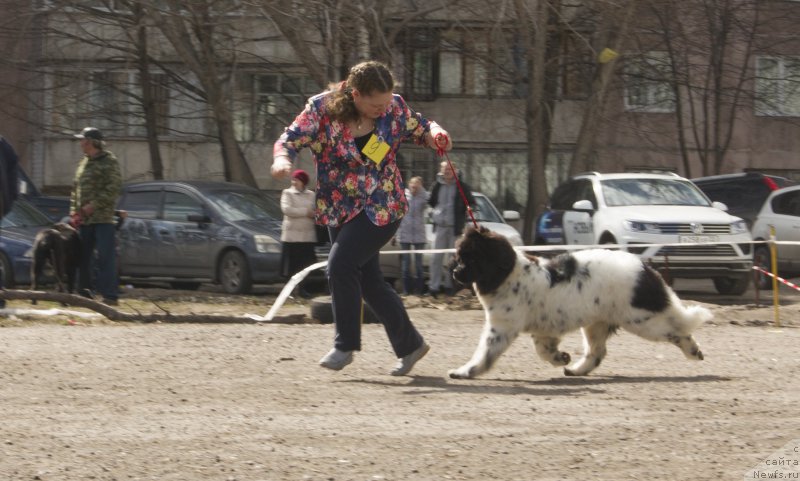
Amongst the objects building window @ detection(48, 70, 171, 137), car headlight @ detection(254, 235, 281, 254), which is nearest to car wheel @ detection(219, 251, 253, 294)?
car headlight @ detection(254, 235, 281, 254)

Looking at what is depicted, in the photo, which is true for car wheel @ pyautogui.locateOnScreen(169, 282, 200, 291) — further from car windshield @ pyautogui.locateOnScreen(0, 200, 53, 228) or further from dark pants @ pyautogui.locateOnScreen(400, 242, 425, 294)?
dark pants @ pyautogui.locateOnScreen(400, 242, 425, 294)

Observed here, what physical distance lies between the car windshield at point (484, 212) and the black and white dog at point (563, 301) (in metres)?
10.1

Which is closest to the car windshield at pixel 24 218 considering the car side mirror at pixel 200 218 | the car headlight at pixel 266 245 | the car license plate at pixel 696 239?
the car side mirror at pixel 200 218

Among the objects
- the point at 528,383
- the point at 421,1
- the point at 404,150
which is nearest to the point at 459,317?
the point at 528,383

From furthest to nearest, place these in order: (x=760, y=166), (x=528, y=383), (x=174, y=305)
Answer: (x=760, y=166), (x=174, y=305), (x=528, y=383)

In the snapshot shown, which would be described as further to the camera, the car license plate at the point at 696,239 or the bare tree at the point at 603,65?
the bare tree at the point at 603,65

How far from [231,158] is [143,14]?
2857 mm

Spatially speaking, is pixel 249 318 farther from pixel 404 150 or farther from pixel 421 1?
pixel 404 150

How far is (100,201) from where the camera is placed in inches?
577

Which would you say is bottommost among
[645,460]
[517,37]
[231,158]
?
[645,460]

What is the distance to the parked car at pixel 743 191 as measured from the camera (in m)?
21.0

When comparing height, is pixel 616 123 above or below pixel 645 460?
above

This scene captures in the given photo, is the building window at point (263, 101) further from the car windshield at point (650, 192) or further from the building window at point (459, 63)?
the car windshield at point (650, 192)

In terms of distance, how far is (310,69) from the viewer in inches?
799
